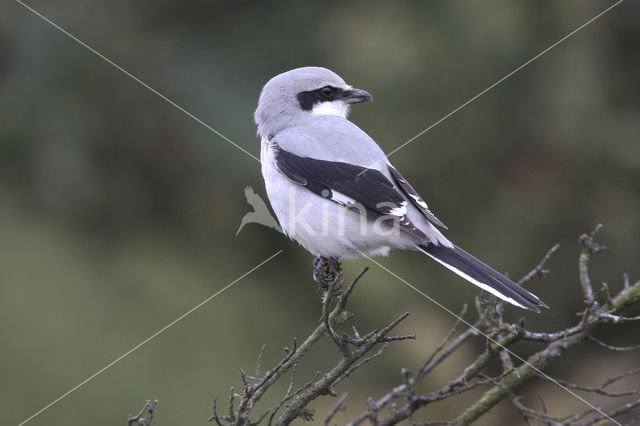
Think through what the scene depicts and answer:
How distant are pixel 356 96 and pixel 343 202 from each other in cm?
55

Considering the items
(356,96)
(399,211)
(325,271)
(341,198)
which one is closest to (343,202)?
(341,198)

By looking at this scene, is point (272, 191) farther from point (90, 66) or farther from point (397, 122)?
point (90, 66)

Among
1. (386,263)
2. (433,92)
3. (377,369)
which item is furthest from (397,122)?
(377,369)

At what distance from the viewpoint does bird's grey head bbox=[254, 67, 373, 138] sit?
9.32 ft

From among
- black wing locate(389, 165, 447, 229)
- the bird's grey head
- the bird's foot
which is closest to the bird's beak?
the bird's grey head

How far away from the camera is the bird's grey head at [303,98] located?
2840 millimetres

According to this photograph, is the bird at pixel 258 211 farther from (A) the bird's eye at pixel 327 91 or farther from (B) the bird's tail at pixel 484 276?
(B) the bird's tail at pixel 484 276

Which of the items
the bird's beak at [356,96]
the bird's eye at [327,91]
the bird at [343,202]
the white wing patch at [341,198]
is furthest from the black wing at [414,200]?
the bird's eye at [327,91]

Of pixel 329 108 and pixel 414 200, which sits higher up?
pixel 329 108

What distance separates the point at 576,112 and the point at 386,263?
1685 millimetres

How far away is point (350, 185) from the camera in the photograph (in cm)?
251

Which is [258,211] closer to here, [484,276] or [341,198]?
[341,198]

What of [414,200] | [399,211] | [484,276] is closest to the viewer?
[484,276]

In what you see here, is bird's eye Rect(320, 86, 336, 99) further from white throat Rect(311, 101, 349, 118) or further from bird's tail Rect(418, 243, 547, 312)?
bird's tail Rect(418, 243, 547, 312)
